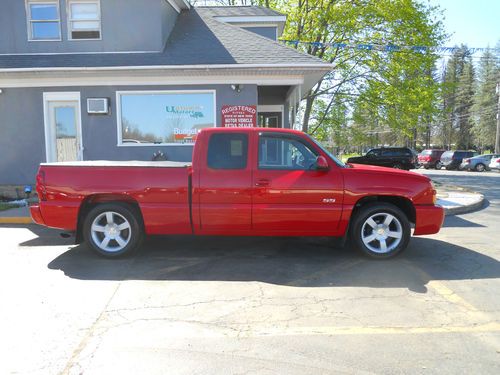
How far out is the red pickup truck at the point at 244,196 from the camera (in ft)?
18.0

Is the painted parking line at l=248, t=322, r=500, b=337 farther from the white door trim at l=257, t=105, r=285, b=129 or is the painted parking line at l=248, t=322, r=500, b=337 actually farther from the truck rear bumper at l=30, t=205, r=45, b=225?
the white door trim at l=257, t=105, r=285, b=129

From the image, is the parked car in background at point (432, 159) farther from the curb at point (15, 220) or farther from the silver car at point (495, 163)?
the curb at point (15, 220)

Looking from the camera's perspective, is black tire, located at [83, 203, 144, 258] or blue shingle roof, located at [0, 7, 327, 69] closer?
black tire, located at [83, 203, 144, 258]

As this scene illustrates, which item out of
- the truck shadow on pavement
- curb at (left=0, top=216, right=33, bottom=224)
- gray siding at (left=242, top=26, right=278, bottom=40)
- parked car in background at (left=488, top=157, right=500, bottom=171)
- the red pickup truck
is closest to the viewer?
the truck shadow on pavement

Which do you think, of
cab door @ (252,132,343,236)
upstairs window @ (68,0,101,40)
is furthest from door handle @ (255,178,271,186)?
upstairs window @ (68,0,101,40)

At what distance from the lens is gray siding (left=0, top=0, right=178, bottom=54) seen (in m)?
11.3

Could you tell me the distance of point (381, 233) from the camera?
18.5 ft

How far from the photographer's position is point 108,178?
5.62 meters

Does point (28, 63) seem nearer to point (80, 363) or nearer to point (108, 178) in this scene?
point (108, 178)

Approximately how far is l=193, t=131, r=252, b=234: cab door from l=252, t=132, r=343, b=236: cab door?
0.50ft

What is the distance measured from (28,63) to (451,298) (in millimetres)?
11088

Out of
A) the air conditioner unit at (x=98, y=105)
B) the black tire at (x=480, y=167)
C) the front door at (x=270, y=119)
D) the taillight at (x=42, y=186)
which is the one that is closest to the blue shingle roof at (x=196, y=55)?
the air conditioner unit at (x=98, y=105)

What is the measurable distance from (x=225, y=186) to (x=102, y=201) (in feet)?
5.88

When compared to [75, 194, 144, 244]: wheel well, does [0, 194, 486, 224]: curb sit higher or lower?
lower
